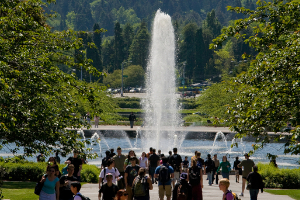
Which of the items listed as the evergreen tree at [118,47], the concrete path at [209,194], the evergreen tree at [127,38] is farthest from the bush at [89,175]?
the evergreen tree at [127,38]

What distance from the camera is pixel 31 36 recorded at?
39.8ft

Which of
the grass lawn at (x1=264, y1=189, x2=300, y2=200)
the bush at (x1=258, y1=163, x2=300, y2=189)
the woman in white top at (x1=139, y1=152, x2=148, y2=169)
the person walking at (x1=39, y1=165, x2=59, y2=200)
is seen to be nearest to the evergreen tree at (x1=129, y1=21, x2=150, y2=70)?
the bush at (x1=258, y1=163, x2=300, y2=189)

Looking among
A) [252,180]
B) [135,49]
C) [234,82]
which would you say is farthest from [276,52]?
[135,49]

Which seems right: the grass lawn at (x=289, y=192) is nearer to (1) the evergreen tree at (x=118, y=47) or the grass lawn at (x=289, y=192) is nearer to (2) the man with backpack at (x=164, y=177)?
(2) the man with backpack at (x=164, y=177)

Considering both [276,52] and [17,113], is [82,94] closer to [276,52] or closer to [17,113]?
[17,113]

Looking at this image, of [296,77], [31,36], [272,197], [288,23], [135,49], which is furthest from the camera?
[135,49]

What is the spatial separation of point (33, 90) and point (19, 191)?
609 centimetres

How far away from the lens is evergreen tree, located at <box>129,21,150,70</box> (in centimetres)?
15088

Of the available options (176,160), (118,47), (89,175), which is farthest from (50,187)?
(118,47)

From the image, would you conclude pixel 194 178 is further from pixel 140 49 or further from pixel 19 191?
pixel 140 49

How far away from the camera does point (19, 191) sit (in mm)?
15328

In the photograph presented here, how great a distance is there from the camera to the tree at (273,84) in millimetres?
9758

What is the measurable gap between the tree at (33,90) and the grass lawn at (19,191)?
3414 millimetres

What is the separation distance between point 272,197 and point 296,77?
6.52 metres
